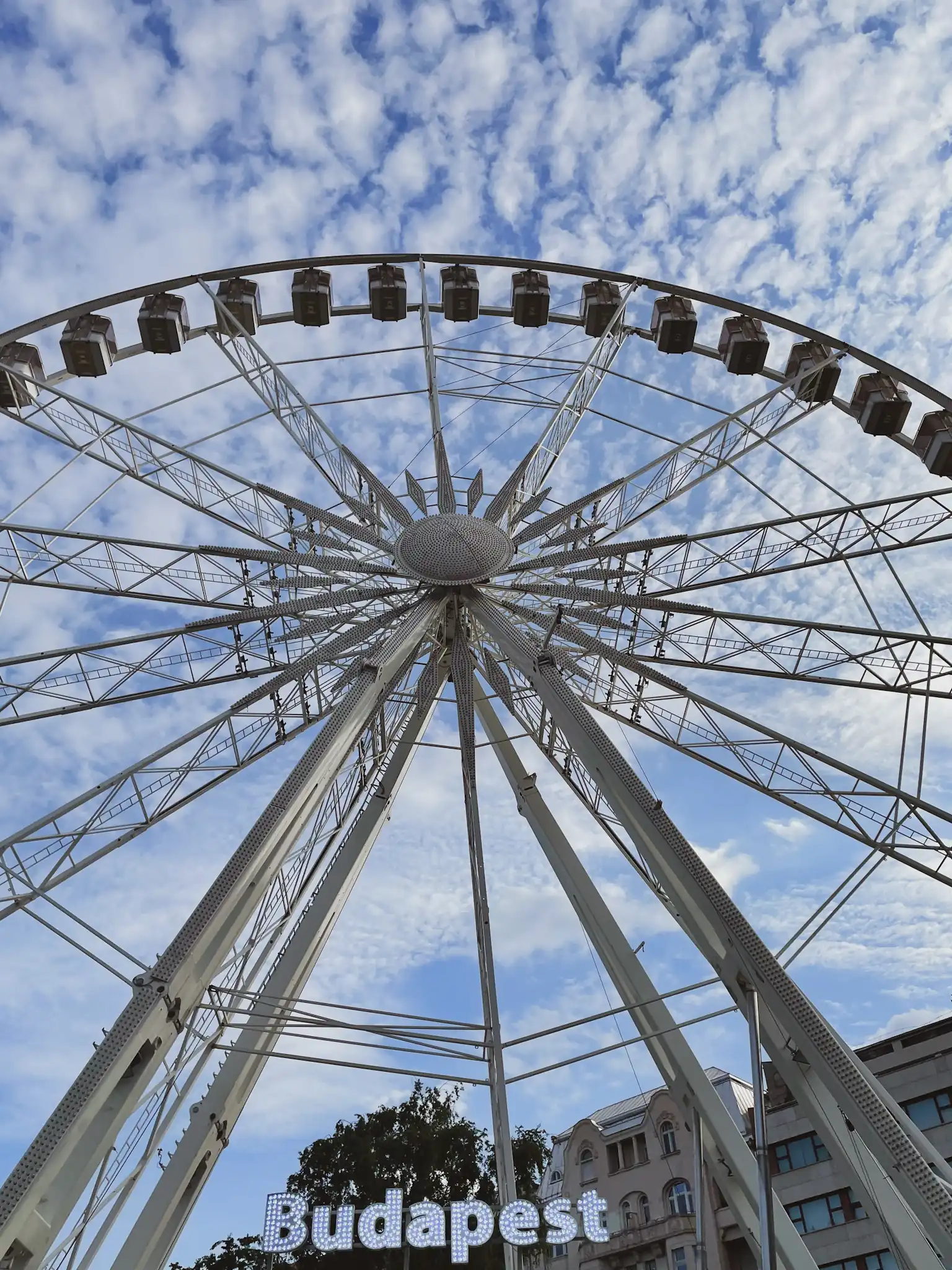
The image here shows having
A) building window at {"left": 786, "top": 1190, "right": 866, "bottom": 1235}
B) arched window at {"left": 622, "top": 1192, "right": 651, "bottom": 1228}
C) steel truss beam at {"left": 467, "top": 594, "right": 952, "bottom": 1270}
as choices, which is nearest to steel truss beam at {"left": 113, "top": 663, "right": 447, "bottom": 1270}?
steel truss beam at {"left": 467, "top": 594, "right": 952, "bottom": 1270}

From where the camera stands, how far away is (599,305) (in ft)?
81.0

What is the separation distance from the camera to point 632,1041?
15609 mm

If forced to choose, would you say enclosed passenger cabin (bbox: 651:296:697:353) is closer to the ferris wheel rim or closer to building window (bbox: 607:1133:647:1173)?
the ferris wheel rim

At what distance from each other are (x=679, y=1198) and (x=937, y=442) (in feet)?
96.3

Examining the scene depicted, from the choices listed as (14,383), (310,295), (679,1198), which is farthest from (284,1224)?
(679,1198)

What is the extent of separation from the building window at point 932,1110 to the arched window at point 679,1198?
8.99 meters

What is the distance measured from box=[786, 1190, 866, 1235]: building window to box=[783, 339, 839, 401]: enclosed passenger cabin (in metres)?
25.8

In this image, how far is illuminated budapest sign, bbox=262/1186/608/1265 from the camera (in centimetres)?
1672

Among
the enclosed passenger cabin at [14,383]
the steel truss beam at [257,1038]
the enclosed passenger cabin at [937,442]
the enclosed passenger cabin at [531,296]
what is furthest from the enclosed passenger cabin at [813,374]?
the enclosed passenger cabin at [14,383]

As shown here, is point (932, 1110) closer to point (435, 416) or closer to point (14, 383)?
point (435, 416)

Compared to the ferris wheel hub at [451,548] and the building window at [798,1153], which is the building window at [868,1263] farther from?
the ferris wheel hub at [451,548]

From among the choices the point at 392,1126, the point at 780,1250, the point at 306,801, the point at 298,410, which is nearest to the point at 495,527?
the point at 298,410

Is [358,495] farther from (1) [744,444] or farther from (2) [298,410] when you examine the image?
(1) [744,444]

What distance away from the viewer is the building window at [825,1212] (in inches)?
1369
